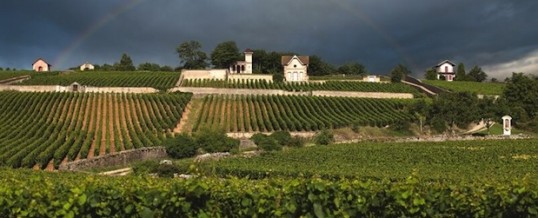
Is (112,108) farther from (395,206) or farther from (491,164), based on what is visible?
(395,206)

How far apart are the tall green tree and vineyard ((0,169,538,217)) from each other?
126 metres

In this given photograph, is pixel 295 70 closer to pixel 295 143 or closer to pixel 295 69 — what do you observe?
pixel 295 69

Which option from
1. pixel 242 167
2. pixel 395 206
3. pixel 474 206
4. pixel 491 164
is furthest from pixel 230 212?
pixel 491 164

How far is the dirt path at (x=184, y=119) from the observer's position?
204ft

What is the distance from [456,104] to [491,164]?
36.4 meters

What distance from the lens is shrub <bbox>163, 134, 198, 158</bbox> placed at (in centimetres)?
4656

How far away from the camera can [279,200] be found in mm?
9609

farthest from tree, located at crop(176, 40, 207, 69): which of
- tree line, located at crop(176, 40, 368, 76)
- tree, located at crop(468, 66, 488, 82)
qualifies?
tree, located at crop(468, 66, 488, 82)

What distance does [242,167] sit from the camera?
1258 inches

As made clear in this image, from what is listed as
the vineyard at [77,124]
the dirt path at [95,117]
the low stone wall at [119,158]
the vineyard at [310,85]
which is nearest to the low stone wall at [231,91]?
the vineyard at [310,85]

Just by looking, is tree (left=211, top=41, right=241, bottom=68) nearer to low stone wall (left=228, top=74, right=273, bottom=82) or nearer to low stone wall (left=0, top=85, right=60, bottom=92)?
low stone wall (left=228, top=74, right=273, bottom=82)

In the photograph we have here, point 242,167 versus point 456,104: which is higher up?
point 456,104

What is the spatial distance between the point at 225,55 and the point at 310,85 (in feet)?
131

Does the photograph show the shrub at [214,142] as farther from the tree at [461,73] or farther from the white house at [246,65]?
the tree at [461,73]
